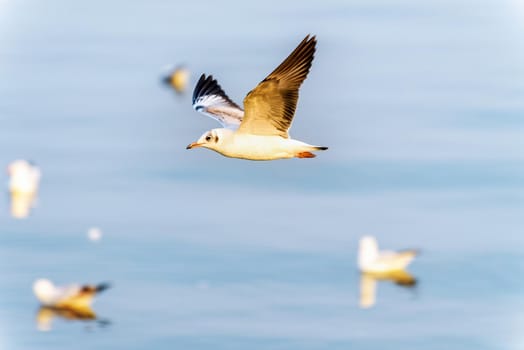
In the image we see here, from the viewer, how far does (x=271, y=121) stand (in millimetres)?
7965

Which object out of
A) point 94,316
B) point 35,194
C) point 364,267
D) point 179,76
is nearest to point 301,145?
point 364,267

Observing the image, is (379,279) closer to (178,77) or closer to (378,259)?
(378,259)

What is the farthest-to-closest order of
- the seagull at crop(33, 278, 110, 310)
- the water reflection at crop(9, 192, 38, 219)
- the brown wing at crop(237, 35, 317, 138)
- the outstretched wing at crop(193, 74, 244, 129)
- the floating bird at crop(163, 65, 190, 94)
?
the floating bird at crop(163, 65, 190, 94)
the water reflection at crop(9, 192, 38, 219)
the outstretched wing at crop(193, 74, 244, 129)
the seagull at crop(33, 278, 110, 310)
the brown wing at crop(237, 35, 317, 138)

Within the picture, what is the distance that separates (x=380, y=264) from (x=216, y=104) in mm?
1696

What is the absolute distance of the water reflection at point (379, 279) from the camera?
8.25m

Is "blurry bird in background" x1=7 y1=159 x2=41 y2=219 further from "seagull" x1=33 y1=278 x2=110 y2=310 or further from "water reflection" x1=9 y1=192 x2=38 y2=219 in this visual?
"seagull" x1=33 y1=278 x2=110 y2=310

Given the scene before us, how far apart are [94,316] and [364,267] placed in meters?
1.67

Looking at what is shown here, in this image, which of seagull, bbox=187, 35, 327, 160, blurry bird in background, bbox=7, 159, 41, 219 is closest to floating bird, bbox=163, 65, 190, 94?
blurry bird in background, bbox=7, 159, 41, 219

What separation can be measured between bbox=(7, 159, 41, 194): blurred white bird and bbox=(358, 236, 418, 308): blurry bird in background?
9.06 feet

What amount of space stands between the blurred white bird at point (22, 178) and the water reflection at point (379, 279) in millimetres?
2826

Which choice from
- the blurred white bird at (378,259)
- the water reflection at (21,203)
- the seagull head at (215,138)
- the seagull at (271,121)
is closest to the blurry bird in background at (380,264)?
the blurred white bird at (378,259)

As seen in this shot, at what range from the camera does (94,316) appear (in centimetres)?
794

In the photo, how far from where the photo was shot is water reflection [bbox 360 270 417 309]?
27.1 feet

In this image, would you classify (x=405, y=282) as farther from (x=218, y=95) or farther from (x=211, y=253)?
(x=218, y=95)
